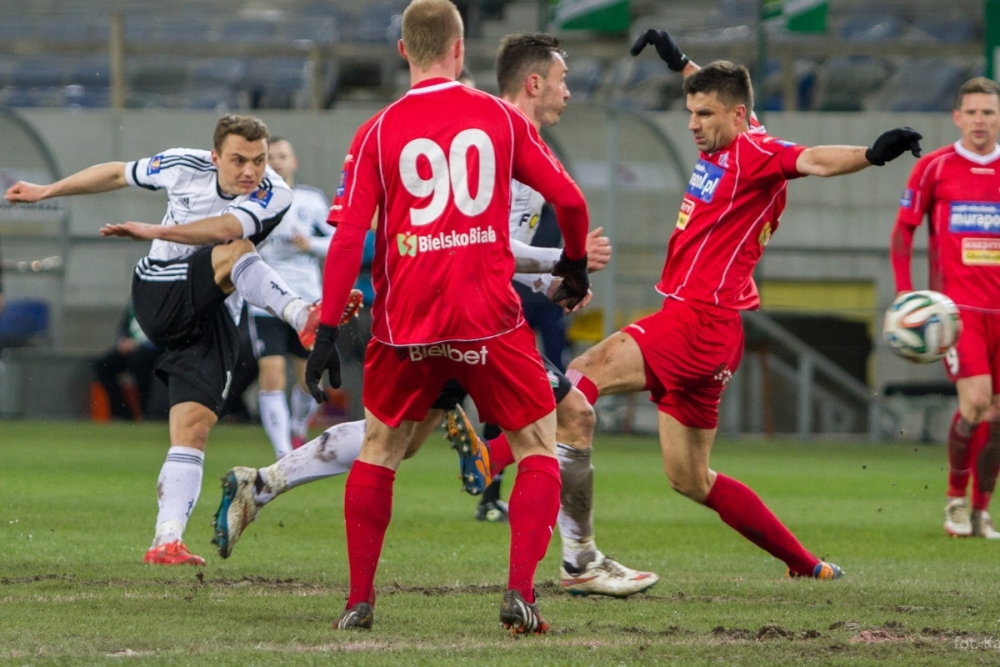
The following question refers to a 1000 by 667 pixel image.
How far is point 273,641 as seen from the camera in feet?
14.7

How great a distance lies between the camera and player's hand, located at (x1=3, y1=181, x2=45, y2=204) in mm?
6328

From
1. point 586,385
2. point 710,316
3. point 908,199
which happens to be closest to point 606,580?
point 586,385

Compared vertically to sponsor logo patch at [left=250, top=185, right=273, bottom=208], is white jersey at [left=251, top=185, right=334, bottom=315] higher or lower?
lower

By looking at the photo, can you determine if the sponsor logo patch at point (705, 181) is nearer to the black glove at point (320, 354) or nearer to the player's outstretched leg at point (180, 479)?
the black glove at point (320, 354)

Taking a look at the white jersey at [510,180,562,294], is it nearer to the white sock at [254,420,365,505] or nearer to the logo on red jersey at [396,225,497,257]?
the logo on red jersey at [396,225,497,257]

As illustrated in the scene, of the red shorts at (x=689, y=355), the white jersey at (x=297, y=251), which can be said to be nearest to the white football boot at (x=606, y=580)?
the red shorts at (x=689, y=355)

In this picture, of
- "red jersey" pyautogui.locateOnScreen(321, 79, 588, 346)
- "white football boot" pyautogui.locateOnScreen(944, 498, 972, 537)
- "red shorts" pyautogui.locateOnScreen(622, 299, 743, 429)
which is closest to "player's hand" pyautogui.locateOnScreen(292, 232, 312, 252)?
"red shorts" pyautogui.locateOnScreen(622, 299, 743, 429)

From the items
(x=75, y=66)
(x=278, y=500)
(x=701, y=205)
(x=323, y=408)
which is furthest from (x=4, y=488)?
(x=75, y=66)

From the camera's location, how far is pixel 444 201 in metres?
4.62

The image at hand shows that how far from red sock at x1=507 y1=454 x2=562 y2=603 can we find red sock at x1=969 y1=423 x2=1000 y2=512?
435cm

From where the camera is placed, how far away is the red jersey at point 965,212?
8.47 m

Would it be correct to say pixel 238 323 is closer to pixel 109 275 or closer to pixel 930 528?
pixel 930 528

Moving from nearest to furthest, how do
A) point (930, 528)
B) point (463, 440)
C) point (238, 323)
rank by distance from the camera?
point (463, 440), point (238, 323), point (930, 528)

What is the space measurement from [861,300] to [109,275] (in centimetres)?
855
